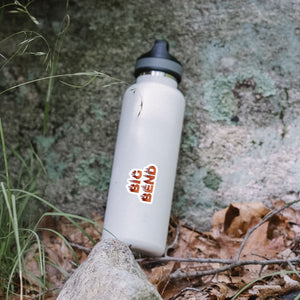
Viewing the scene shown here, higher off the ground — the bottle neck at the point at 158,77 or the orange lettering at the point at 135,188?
the bottle neck at the point at 158,77

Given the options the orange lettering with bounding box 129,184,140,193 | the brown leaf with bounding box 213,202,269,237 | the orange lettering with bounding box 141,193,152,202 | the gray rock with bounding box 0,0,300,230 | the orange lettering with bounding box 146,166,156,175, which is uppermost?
the gray rock with bounding box 0,0,300,230

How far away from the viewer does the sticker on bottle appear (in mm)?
1641

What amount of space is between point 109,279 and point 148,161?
589 mm

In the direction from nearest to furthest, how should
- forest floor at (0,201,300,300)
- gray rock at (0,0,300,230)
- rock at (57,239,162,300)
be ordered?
rock at (57,239,162,300), forest floor at (0,201,300,300), gray rock at (0,0,300,230)

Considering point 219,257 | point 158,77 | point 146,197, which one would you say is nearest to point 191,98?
point 158,77

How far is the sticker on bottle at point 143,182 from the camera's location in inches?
64.6

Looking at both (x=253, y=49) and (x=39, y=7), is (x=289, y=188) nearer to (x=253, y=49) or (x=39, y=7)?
(x=253, y=49)

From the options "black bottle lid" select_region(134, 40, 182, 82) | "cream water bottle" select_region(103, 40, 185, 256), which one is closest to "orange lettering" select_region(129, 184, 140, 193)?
"cream water bottle" select_region(103, 40, 185, 256)

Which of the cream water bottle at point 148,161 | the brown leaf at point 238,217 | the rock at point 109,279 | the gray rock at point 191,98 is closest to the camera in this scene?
the rock at point 109,279

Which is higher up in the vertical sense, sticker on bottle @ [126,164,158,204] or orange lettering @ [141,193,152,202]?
sticker on bottle @ [126,164,158,204]

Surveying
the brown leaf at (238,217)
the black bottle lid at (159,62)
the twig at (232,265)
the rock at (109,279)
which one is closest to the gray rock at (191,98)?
the brown leaf at (238,217)

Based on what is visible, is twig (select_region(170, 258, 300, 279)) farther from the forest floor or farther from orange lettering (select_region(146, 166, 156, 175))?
orange lettering (select_region(146, 166, 156, 175))

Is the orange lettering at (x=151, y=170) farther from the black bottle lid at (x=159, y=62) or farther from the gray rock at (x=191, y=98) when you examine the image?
the black bottle lid at (x=159, y=62)

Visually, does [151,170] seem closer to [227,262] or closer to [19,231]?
[227,262]
